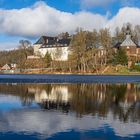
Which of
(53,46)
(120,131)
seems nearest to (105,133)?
(120,131)

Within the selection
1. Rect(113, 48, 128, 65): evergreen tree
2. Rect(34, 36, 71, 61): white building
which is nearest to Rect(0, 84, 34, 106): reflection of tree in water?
Rect(113, 48, 128, 65): evergreen tree

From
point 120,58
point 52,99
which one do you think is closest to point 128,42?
point 120,58

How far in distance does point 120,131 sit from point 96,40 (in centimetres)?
11795

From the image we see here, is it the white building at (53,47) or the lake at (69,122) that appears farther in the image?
the white building at (53,47)

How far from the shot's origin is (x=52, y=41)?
617ft

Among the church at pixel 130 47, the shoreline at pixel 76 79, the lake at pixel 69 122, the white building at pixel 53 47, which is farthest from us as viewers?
the white building at pixel 53 47

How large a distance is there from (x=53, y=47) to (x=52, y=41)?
24.6 feet

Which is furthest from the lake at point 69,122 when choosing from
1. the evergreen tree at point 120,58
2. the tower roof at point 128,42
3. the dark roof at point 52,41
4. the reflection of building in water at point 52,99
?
the dark roof at point 52,41

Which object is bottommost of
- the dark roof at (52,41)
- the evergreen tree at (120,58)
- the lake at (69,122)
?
the lake at (69,122)

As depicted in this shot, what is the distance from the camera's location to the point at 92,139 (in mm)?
18219

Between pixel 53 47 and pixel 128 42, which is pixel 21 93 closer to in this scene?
pixel 128 42

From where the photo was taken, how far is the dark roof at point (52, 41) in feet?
576

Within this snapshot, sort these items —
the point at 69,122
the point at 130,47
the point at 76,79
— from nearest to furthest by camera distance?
the point at 69,122 → the point at 76,79 → the point at 130,47

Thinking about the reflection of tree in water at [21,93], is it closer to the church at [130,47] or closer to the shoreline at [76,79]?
the shoreline at [76,79]
